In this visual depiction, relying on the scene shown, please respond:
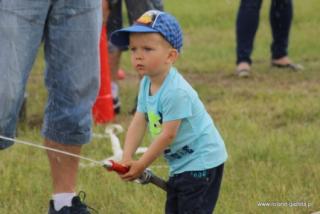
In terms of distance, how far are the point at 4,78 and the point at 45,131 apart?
1.36ft

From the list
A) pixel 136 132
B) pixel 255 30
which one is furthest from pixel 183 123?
pixel 255 30

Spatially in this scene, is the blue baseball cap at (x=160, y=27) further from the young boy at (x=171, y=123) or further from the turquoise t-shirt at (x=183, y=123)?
the turquoise t-shirt at (x=183, y=123)

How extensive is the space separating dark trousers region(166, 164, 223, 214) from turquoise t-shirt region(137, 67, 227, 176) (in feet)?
0.09

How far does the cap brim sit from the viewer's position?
309cm

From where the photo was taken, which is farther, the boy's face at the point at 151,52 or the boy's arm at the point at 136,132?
the boy's arm at the point at 136,132

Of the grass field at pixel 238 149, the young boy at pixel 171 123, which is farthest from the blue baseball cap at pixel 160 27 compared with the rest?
the grass field at pixel 238 149

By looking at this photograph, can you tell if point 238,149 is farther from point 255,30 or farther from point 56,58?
point 255,30

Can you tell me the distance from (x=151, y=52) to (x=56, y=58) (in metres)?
0.61

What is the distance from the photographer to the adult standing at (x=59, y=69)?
11.2 ft

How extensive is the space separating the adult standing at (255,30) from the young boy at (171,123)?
13.7 ft

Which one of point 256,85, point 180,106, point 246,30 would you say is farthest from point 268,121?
point 180,106

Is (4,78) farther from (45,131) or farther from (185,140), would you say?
(185,140)

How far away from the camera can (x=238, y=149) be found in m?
4.71

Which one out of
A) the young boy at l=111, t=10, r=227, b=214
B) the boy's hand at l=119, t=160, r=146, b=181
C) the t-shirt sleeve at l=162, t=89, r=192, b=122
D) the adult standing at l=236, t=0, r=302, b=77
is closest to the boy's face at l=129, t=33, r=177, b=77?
the young boy at l=111, t=10, r=227, b=214
